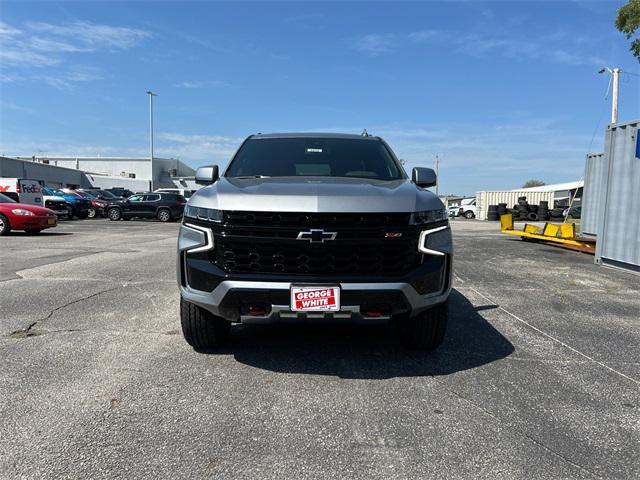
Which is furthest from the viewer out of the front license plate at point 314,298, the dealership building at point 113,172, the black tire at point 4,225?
the dealership building at point 113,172

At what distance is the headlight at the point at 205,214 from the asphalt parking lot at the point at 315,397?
110cm

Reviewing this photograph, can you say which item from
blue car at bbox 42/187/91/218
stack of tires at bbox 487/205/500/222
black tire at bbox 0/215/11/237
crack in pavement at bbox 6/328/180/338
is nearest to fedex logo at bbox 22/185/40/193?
blue car at bbox 42/187/91/218

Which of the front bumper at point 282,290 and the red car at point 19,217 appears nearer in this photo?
the front bumper at point 282,290

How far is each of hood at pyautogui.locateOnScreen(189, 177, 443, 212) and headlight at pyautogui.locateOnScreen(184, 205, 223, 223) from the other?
32mm

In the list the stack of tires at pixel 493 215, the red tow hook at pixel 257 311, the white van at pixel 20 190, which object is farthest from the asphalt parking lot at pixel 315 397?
the stack of tires at pixel 493 215

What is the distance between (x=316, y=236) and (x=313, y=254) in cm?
12

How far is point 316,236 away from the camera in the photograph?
318 centimetres

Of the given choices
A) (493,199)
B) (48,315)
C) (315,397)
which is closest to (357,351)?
(315,397)

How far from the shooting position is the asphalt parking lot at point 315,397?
7.83 feet

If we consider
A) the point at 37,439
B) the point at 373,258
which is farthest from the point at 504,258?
the point at 37,439

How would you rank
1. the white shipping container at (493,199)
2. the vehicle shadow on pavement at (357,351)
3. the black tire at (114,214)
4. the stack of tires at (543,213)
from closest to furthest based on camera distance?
the vehicle shadow on pavement at (357,351)
the black tire at (114,214)
the stack of tires at (543,213)
the white shipping container at (493,199)

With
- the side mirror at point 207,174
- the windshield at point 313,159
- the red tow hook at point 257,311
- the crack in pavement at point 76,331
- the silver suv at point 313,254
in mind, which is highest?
the windshield at point 313,159

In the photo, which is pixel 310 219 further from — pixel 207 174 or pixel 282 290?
pixel 207 174

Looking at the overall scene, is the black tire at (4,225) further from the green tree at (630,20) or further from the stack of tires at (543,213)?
the stack of tires at (543,213)
